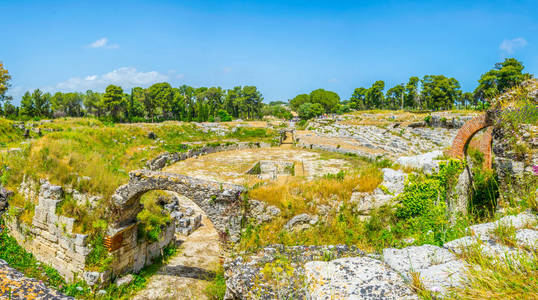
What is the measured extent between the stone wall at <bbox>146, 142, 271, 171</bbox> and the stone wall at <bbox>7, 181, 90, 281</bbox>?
12081mm

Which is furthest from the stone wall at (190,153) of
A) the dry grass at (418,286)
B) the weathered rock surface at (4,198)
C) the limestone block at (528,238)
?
the limestone block at (528,238)

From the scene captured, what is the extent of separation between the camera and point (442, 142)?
26.3m

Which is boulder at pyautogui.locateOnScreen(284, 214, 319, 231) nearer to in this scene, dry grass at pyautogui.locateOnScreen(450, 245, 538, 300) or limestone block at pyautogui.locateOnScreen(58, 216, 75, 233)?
limestone block at pyautogui.locateOnScreen(58, 216, 75, 233)

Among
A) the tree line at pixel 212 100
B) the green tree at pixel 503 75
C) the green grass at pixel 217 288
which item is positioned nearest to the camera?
the green grass at pixel 217 288

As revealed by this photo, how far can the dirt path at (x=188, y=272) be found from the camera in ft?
27.1

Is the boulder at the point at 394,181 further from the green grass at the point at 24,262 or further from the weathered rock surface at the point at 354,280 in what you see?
the green grass at the point at 24,262

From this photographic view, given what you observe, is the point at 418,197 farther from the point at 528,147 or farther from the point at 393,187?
the point at 528,147

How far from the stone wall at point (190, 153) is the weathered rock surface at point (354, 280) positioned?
20348mm

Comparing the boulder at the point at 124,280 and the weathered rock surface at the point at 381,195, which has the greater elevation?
the weathered rock surface at the point at 381,195

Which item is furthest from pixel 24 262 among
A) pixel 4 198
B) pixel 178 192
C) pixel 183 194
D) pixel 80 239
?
pixel 183 194

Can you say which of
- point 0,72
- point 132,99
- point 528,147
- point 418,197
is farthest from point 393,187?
point 132,99

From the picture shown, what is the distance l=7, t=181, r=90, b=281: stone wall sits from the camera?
777 centimetres

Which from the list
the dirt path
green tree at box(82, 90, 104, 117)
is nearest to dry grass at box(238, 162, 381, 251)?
the dirt path

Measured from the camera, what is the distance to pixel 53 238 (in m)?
8.08
